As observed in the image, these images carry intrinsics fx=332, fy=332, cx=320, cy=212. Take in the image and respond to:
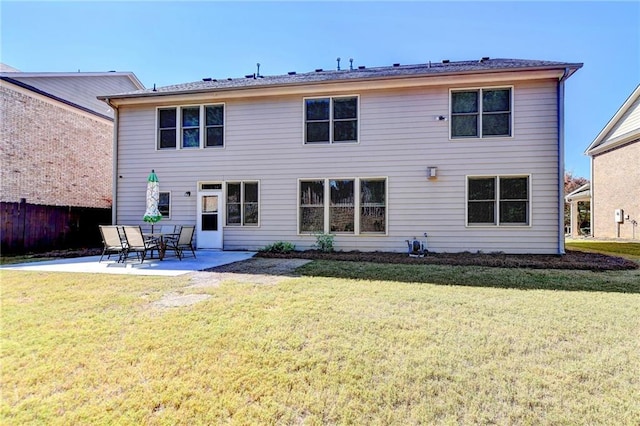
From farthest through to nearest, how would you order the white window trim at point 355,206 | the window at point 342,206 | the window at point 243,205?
1. the window at point 243,205
2. the window at point 342,206
3. the white window trim at point 355,206

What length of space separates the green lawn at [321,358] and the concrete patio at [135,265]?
1.83 meters

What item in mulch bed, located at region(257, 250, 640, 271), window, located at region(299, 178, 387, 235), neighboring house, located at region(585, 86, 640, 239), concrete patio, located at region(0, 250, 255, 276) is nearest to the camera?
concrete patio, located at region(0, 250, 255, 276)

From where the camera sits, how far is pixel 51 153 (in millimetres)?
13727

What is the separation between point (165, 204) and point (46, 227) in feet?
13.0

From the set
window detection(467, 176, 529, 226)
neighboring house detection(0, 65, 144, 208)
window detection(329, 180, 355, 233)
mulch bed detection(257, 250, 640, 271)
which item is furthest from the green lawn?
neighboring house detection(0, 65, 144, 208)

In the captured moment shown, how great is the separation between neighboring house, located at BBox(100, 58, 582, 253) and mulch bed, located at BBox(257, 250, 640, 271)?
59 centimetres

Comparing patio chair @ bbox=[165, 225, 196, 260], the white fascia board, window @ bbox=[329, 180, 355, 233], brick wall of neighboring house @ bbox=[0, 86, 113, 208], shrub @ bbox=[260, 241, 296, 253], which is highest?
the white fascia board

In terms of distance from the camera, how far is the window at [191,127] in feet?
35.9

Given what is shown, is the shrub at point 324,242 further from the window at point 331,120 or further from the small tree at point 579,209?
the small tree at point 579,209

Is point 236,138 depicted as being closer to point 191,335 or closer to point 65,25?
point 65,25

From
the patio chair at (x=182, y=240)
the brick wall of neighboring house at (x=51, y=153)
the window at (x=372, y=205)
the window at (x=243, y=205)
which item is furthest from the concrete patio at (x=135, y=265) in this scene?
the brick wall of neighboring house at (x=51, y=153)

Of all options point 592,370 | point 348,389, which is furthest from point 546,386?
point 348,389

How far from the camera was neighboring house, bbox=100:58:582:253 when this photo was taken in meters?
9.34

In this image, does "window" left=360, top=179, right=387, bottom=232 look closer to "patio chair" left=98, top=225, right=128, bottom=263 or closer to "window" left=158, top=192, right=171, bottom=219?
"window" left=158, top=192, right=171, bottom=219
